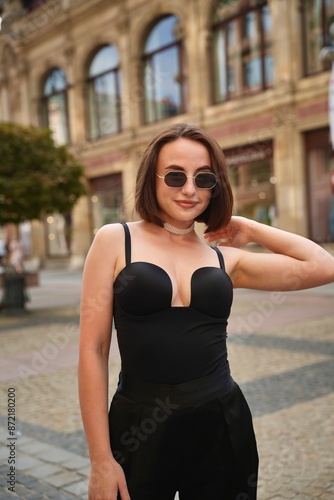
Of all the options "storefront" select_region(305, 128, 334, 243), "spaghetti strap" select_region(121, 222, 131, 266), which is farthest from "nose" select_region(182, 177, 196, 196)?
"storefront" select_region(305, 128, 334, 243)

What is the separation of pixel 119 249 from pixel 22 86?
31403 mm

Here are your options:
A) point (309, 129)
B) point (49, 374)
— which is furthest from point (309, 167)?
point (49, 374)

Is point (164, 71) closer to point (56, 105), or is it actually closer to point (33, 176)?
point (56, 105)

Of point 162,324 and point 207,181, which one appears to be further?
point 207,181

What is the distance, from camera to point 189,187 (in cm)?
180

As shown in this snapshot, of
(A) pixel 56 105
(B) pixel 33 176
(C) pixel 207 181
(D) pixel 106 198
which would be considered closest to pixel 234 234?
(C) pixel 207 181

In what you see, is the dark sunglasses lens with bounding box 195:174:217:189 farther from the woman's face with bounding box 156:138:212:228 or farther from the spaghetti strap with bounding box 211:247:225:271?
the spaghetti strap with bounding box 211:247:225:271

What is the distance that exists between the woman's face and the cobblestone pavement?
2.27m

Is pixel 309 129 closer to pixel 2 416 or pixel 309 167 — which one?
pixel 309 167

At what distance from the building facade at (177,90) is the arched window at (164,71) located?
0.18 feet

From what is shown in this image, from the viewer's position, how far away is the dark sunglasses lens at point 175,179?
5.91 ft

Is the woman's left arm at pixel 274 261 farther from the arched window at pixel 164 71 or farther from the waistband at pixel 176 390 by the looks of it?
A: the arched window at pixel 164 71

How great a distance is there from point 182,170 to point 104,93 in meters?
26.3

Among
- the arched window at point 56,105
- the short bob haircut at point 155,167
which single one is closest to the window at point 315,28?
the arched window at point 56,105
